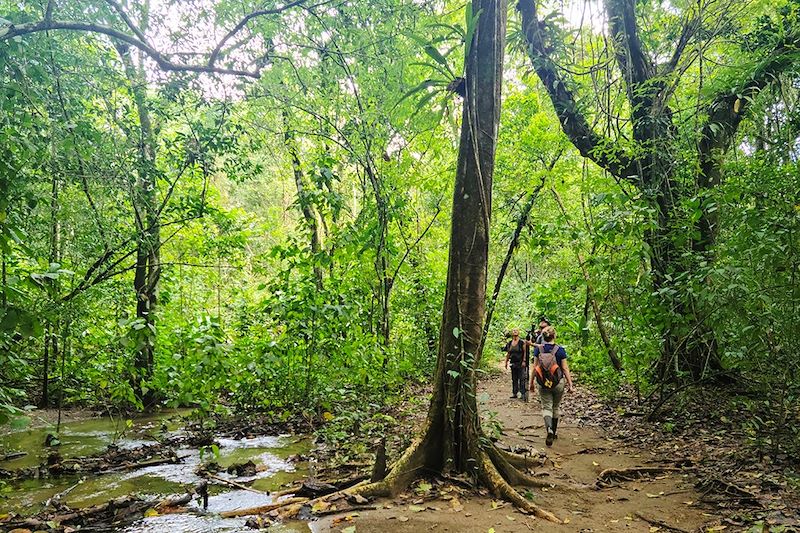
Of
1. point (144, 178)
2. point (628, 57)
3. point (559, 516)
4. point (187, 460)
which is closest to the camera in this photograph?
point (559, 516)

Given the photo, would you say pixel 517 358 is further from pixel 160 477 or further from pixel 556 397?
pixel 160 477

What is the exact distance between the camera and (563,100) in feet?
34.8

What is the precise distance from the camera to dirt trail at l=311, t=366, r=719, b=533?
4.65m

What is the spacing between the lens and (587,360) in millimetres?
16312

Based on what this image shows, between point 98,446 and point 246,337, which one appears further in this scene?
point 246,337

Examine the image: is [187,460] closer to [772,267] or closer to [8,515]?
[8,515]

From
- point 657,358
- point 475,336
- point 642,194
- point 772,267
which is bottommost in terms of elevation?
point 657,358

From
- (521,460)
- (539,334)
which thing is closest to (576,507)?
(521,460)

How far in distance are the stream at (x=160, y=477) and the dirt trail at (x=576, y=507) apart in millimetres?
967

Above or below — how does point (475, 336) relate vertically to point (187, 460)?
above

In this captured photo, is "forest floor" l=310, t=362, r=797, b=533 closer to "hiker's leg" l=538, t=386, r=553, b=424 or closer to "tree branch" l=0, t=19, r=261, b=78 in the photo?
"hiker's leg" l=538, t=386, r=553, b=424

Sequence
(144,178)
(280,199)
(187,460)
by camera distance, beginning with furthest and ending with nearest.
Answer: (280,199) < (144,178) < (187,460)

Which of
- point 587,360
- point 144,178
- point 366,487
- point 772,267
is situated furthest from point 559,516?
point 587,360

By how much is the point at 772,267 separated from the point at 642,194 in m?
3.12
